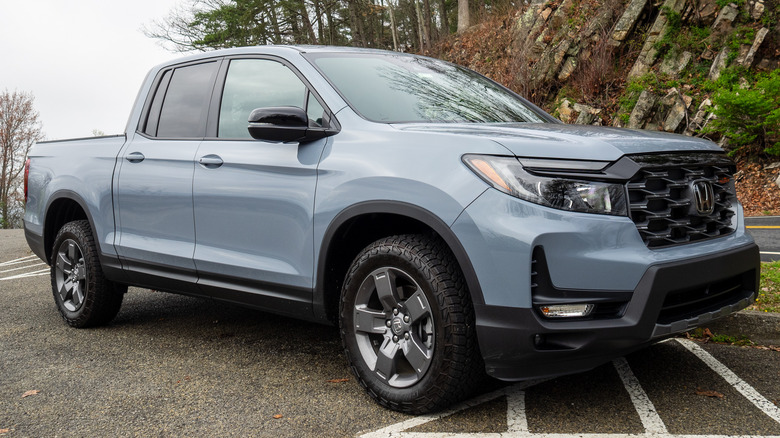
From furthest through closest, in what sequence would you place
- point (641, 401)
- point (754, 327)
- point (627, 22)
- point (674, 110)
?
point (627, 22), point (674, 110), point (754, 327), point (641, 401)

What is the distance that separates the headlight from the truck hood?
80 mm

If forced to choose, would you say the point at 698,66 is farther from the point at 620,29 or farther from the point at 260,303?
the point at 260,303

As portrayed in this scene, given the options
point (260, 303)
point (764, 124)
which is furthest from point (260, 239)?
point (764, 124)

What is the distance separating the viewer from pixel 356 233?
145 inches

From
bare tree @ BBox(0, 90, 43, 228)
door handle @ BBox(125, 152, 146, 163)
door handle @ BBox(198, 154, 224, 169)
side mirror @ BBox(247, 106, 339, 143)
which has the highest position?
side mirror @ BBox(247, 106, 339, 143)

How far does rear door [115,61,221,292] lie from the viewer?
443 centimetres

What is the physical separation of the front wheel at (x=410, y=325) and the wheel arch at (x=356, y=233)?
0.13 metres

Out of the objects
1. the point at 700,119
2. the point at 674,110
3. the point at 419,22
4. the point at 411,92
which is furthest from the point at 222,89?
the point at 419,22

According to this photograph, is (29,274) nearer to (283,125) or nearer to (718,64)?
(283,125)

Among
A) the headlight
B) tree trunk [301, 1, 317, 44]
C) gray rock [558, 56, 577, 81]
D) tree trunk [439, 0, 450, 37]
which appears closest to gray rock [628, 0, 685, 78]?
gray rock [558, 56, 577, 81]

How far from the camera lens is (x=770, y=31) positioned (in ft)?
48.5

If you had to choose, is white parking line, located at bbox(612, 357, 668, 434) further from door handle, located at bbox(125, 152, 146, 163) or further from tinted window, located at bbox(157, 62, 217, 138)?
door handle, located at bbox(125, 152, 146, 163)

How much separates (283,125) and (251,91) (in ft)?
2.64

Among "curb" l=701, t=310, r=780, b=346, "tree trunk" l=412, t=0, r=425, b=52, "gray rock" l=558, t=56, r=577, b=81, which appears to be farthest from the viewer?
"tree trunk" l=412, t=0, r=425, b=52
